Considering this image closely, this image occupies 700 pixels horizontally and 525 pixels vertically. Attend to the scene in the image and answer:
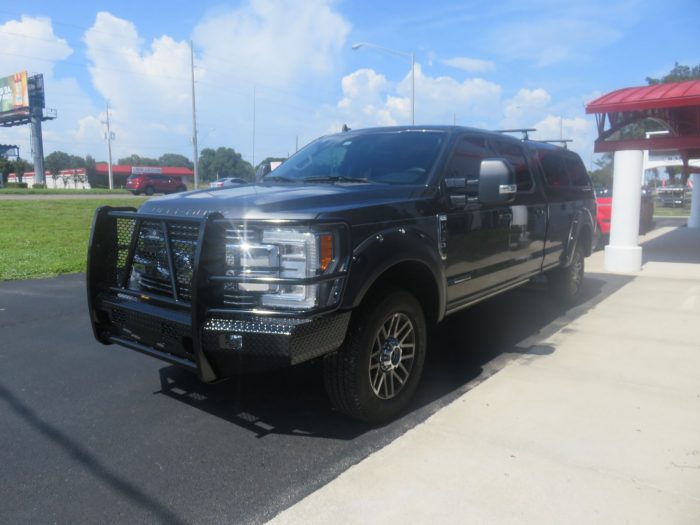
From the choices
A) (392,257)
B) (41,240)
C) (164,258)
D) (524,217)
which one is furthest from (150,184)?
(392,257)

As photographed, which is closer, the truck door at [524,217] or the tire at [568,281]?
the truck door at [524,217]

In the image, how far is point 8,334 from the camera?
5.73 m

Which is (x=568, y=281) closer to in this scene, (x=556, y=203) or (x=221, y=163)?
(x=556, y=203)

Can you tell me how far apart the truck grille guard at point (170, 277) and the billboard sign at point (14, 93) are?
252ft

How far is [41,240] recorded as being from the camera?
40.7 feet

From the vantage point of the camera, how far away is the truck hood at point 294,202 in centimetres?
330

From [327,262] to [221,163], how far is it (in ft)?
269

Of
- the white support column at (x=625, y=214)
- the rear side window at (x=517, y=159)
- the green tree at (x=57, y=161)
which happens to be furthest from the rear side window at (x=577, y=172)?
the green tree at (x=57, y=161)

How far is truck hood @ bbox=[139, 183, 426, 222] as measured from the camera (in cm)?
330

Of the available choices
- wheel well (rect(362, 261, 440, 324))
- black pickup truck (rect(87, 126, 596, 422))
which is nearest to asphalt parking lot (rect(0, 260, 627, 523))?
black pickup truck (rect(87, 126, 596, 422))

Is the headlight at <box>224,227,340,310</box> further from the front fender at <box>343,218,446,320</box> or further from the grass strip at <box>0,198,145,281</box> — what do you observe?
the grass strip at <box>0,198,145,281</box>

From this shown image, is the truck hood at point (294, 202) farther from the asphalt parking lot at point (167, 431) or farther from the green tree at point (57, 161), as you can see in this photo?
the green tree at point (57, 161)

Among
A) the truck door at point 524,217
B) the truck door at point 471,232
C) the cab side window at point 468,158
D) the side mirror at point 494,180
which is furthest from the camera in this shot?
the truck door at point 524,217

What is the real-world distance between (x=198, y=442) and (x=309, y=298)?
1194 mm
